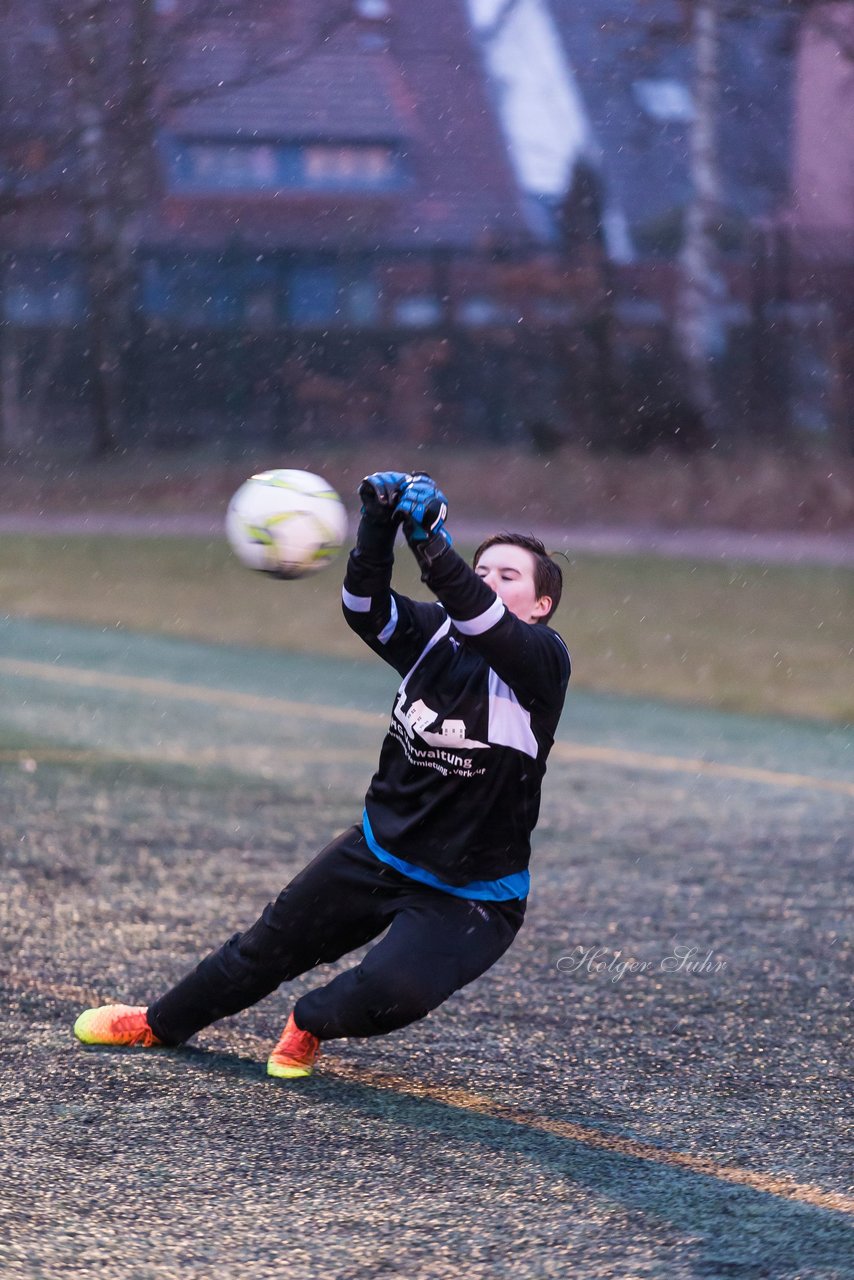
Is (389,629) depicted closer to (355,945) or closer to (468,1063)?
(355,945)

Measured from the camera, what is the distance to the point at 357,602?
14.8ft

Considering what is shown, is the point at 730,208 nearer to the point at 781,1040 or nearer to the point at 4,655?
the point at 4,655

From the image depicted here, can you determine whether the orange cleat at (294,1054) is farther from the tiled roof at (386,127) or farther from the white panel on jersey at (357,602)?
the tiled roof at (386,127)

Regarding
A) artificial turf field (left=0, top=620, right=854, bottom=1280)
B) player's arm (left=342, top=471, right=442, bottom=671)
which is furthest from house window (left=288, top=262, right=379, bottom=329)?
player's arm (left=342, top=471, right=442, bottom=671)

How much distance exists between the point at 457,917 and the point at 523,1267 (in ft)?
3.48

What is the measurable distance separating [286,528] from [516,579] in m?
0.66

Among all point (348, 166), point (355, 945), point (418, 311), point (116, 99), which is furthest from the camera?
point (348, 166)

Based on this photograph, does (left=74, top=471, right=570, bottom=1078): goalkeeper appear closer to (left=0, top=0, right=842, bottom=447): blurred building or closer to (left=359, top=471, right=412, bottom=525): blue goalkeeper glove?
(left=359, top=471, right=412, bottom=525): blue goalkeeper glove

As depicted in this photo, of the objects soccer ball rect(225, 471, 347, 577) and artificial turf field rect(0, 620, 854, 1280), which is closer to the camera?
artificial turf field rect(0, 620, 854, 1280)

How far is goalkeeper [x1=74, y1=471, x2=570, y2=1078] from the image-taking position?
14.3 feet

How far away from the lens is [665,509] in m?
23.8

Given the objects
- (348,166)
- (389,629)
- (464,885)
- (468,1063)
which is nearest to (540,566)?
(389,629)

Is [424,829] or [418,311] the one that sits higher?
[418,311]

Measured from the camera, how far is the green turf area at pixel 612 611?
1355 cm
